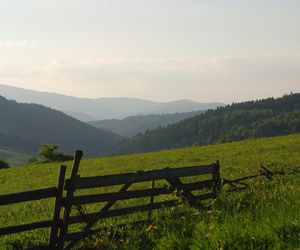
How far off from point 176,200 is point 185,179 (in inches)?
477

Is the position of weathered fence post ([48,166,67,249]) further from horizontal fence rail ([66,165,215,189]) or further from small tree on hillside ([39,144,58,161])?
small tree on hillside ([39,144,58,161])

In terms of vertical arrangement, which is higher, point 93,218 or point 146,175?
point 146,175

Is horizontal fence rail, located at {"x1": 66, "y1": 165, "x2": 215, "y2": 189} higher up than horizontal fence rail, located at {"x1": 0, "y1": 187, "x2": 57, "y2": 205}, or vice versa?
horizontal fence rail, located at {"x1": 66, "y1": 165, "x2": 215, "y2": 189}

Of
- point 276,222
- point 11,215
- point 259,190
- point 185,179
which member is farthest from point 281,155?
point 276,222

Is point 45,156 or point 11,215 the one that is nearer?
point 11,215

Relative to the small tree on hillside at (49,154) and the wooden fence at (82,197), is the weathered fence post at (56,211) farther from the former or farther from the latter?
the small tree on hillside at (49,154)

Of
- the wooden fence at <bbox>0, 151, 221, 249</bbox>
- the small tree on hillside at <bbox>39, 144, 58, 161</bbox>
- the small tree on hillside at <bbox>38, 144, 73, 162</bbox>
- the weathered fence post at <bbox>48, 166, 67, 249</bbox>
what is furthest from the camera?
the small tree on hillside at <bbox>39, 144, 58, 161</bbox>

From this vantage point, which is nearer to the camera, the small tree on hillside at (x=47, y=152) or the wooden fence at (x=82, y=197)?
the wooden fence at (x=82, y=197)

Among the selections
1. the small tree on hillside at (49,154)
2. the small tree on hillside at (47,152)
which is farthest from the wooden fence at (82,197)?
the small tree on hillside at (47,152)

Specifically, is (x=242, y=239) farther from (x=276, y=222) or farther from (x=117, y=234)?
(x=117, y=234)

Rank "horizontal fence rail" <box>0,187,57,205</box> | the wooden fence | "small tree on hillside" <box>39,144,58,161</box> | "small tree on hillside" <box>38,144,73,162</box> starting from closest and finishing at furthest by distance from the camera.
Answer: "horizontal fence rail" <box>0,187,57,205</box> → the wooden fence → "small tree on hillside" <box>38,144,73,162</box> → "small tree on hillside" <box>39,144,58,161</box>

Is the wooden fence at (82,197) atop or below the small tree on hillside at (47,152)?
atop

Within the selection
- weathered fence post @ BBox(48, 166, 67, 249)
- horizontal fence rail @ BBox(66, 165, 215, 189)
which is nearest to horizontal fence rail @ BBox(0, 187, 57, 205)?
weathered fence post @ BBox(48, 166, 67, 249)

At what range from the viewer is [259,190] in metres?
11.9
